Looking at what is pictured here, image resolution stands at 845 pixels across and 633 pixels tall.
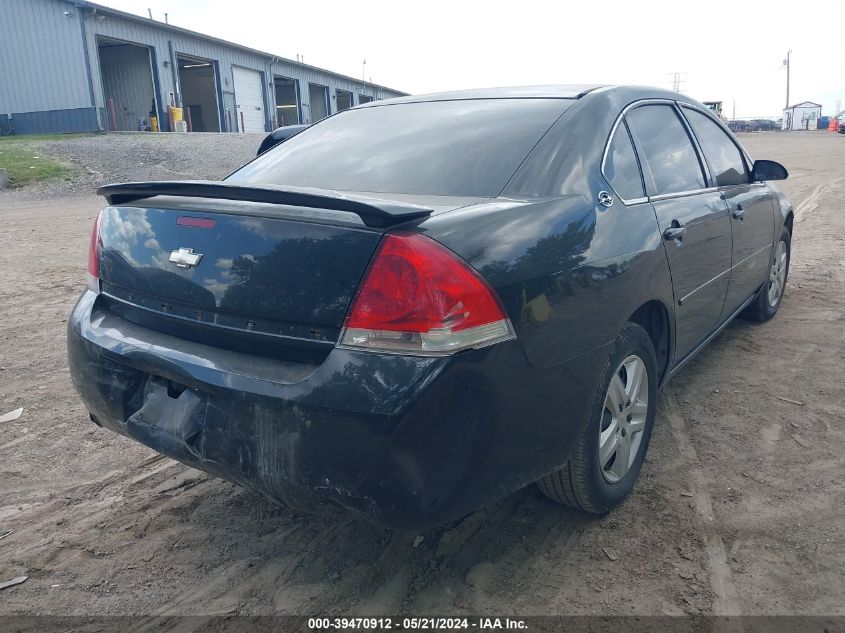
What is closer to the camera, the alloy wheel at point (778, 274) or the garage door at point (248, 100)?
the alloy wheel at point (778, 274)

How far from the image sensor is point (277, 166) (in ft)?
10.2

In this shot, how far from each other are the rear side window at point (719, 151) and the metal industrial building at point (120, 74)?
84.4ft

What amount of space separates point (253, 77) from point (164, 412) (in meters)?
35.0

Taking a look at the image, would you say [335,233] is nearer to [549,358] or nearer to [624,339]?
[549,358]

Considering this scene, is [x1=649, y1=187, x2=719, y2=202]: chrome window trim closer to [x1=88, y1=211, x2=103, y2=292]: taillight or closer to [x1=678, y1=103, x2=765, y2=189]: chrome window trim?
[x1=678, y1=103, x2=765, y2=189]: chrome window trim

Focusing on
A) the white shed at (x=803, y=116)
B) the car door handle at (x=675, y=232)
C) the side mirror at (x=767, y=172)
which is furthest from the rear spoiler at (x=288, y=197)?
the white shed at (x=803, y=116)

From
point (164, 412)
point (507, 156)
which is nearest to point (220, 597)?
point (164, 412)

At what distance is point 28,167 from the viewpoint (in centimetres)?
1648

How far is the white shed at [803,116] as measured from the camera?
230 feet

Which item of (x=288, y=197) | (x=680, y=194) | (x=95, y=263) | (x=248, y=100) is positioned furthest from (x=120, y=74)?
(x=288, y=197)

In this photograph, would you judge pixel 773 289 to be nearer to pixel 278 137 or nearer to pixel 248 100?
pixel 278 137

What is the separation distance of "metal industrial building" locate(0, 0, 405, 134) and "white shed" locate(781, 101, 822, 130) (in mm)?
56135

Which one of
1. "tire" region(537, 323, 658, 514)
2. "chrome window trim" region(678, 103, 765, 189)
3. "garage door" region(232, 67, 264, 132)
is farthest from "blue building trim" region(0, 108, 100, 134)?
"tire" region(537, 323, 658, 514)

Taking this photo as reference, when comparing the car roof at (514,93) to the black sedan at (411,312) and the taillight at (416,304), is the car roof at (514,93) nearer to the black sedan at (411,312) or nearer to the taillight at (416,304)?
the black sedan at (411,312)
